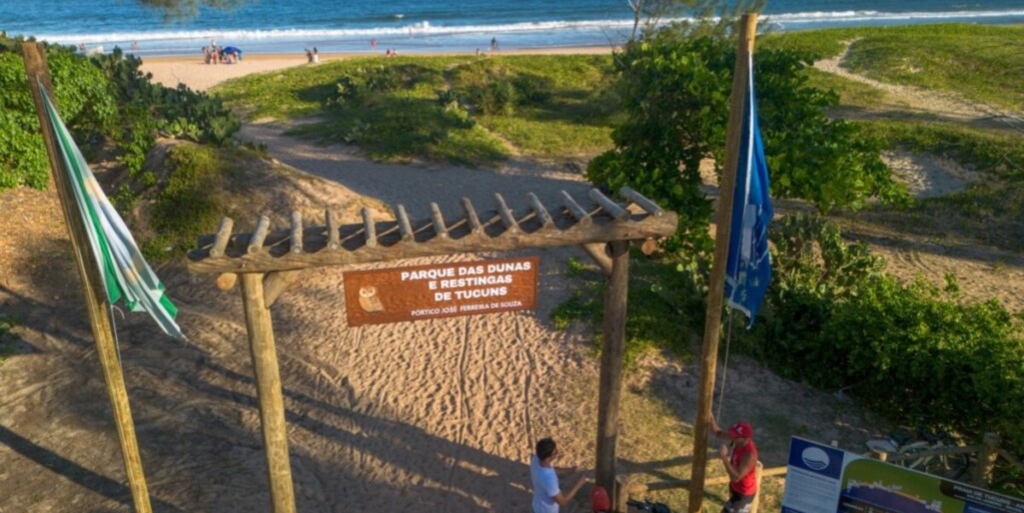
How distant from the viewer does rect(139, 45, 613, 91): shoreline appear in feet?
113

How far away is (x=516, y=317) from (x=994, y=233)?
1017 centimetres

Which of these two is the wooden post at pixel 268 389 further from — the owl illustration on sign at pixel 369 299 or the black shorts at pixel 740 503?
the black shorts at pixel 740 503

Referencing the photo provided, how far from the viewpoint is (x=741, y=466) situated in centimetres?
682

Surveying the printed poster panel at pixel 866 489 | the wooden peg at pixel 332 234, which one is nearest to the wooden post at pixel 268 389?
the wooden peg at pixel 332 234

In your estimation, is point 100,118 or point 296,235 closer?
point 296,235

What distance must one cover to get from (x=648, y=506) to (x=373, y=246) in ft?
12.5

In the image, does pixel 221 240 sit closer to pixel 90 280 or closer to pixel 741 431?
pixel 90 280

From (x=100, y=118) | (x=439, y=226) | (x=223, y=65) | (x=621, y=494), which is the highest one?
(x=439, y=226)

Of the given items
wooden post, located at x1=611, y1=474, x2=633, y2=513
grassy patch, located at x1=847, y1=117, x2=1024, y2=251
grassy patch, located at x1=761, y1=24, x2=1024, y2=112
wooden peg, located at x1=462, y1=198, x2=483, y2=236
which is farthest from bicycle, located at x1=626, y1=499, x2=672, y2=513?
grassy patch, located at x1=761, y1=24, x2=1024, y2=112

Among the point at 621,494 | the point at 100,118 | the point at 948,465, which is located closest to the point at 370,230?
the point at 621,494

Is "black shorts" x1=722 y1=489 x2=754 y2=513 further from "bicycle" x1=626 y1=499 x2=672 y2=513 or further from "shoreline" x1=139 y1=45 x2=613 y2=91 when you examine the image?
"shoreline" x1=139 y1=45 x2=613 y2=91

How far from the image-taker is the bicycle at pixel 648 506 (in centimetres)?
754

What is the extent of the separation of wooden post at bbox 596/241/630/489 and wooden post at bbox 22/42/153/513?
4190mm

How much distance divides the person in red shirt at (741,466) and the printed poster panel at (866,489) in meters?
0.37
